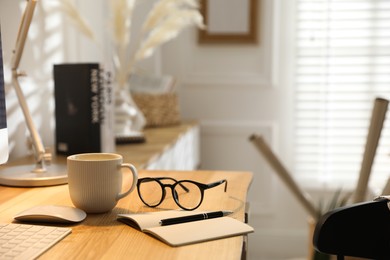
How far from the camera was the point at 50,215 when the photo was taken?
0.94 m

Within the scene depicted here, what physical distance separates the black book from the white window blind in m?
1.54

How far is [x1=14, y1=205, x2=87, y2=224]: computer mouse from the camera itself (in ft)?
3.10

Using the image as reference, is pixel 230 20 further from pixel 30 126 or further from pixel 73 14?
pixel 30 126

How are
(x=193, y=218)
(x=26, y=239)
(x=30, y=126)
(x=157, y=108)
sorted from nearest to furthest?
(x=26, y=239) → (x=193, y=218) → (x=30, y=126) → (x=157, y=108)

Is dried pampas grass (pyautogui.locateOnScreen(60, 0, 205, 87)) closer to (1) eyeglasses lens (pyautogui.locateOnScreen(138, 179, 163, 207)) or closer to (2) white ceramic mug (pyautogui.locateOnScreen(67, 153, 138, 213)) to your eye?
(1) eyeglasses lens (pyautogui.locateOnScreen(138, 179, 163, 207))

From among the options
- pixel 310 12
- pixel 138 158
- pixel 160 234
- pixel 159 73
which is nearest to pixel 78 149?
pixel 138 158

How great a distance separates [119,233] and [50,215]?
123mm

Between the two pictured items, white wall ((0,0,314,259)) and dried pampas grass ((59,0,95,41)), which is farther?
white wall ((0,0,314,259))

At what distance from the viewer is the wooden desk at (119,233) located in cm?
81

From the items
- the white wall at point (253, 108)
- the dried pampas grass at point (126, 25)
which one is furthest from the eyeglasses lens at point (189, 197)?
the white wall at point (253, 108)

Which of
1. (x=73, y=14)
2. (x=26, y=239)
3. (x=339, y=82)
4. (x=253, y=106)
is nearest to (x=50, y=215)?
(x=26, y=239)

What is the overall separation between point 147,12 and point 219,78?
19.9 inches

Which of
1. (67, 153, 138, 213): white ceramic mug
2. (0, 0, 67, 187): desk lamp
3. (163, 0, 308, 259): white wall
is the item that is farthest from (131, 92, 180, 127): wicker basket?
(67, 153, 138, 213): white ceramic mug

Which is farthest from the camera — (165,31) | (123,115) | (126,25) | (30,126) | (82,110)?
(165,31)
